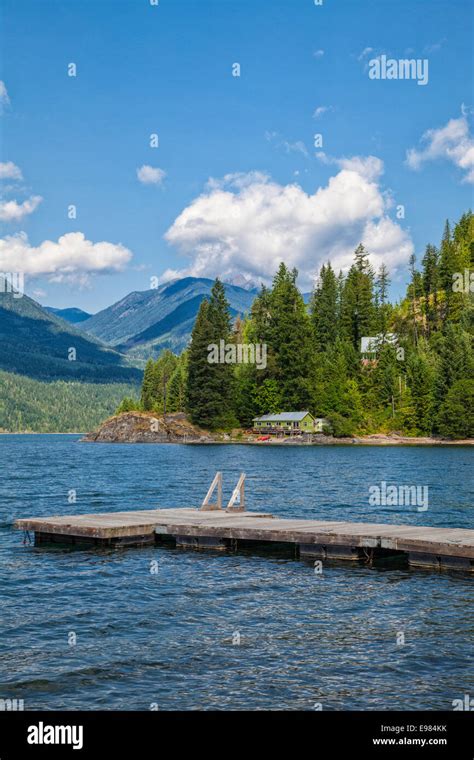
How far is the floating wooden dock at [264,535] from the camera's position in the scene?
28.2 metres

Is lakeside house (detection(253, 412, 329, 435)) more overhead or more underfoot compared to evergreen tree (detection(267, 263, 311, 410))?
more underfoot

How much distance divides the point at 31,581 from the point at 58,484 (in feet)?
142

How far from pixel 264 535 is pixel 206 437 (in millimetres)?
149248

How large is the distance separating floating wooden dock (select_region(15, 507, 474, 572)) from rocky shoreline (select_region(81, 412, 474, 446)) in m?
125

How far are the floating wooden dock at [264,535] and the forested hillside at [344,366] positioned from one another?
130 m

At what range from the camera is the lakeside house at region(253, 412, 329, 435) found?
174 metres

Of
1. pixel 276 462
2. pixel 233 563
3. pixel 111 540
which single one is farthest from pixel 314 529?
pixel 276 462

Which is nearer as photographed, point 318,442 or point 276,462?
point 276,462

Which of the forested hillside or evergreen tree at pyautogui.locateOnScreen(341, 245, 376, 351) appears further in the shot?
evergreen tree at pyautogui.locateOnScreen(341, 245, 376, 351)

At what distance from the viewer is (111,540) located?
33500 mm
